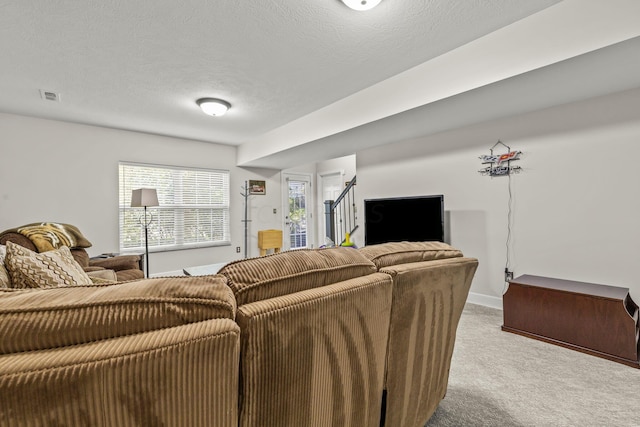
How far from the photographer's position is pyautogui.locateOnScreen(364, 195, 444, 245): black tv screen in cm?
352

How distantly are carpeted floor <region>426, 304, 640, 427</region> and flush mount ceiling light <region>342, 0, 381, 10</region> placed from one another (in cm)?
245

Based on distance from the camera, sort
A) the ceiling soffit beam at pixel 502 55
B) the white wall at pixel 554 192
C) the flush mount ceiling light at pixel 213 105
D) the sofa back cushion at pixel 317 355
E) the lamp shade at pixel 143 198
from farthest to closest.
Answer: the lamp shade at pixel 143 198
the flush mount ceiling light at pixel 213 105
the white wall at pixel 554 192
the ceiling soffit beam at pixel 502 55
the sofa back cushion at pixel 317 355

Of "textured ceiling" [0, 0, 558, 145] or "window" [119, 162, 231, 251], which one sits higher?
"textured ceiling" [0, 0, 558, 145]

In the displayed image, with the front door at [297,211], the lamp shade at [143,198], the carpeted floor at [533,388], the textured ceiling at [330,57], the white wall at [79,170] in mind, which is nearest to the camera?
the carpeted floor at [533,388]

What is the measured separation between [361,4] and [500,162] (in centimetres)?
233

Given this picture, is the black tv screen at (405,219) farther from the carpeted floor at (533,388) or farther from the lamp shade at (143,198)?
the lamp shade at (143,198)

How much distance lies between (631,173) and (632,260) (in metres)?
0.73

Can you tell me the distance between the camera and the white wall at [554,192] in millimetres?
2471

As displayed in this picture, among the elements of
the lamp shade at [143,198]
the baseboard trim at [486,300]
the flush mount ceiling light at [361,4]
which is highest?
the flush mount ceiling light at [361,4]

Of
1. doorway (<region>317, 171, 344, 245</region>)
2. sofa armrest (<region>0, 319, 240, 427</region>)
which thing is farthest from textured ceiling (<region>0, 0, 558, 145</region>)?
doorway (<region>317, 171, 344, 245</region>)

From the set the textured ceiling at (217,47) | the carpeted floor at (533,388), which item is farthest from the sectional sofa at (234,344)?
the textured ceiling at (217,47)

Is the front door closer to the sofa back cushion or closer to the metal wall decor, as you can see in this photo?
the metal wall decor

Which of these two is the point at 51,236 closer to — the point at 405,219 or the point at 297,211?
the point at 405,219

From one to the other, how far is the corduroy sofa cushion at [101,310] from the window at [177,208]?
4.69 m
